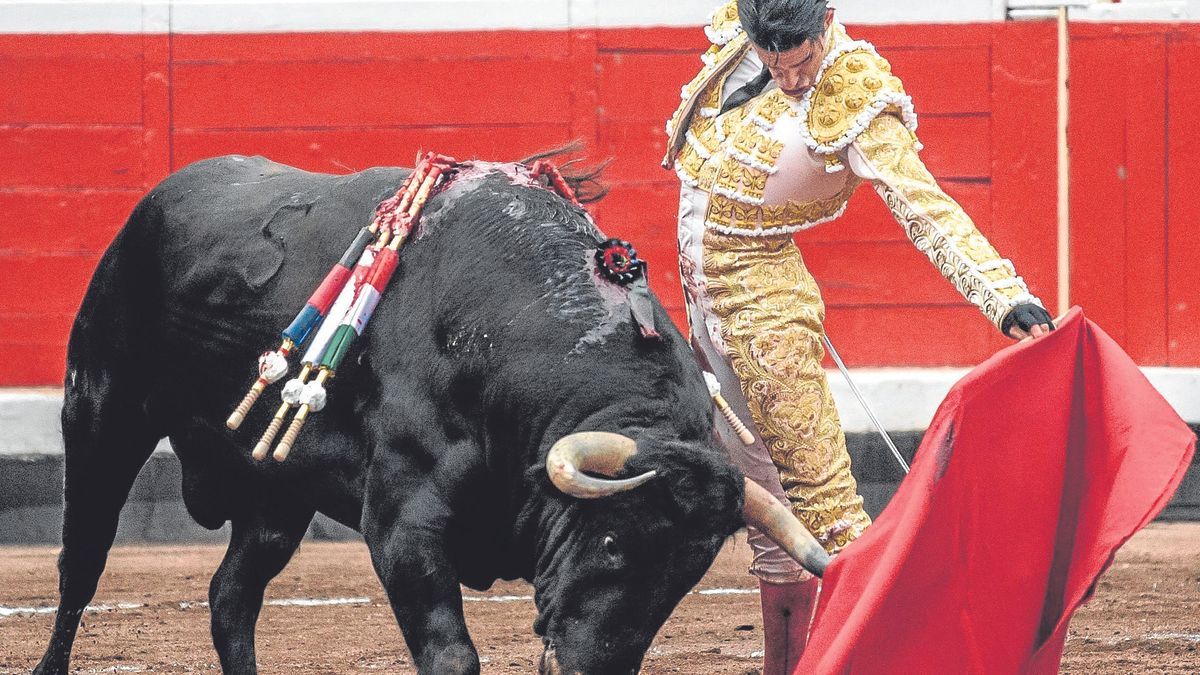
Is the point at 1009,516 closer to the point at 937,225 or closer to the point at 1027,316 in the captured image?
the point at 1027,316

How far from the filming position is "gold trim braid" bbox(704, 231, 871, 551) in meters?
3.48

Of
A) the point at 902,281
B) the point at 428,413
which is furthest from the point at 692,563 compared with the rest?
the point at 902,281

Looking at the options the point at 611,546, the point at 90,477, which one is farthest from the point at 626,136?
the point at 611,546

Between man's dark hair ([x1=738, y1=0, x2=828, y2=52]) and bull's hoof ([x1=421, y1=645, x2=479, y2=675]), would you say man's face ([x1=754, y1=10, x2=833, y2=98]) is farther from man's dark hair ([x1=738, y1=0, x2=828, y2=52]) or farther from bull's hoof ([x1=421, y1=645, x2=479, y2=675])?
bull's hoof ([x1=421, y1=645, x2=479, y2=675])

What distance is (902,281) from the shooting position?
22.6 ft

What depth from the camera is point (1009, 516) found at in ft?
9.95

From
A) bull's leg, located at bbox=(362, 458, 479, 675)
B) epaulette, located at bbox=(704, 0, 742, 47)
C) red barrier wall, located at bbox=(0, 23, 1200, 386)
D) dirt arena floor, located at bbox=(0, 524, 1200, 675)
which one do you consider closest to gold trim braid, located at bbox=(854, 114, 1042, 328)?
epaulette, located at bbox=(704, 0, 742, 47)

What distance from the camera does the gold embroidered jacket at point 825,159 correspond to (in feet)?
10.5

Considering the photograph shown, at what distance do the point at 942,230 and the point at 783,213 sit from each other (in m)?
0.35

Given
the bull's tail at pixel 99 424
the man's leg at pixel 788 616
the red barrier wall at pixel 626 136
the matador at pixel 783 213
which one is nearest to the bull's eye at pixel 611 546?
the matador at pixel 783 213

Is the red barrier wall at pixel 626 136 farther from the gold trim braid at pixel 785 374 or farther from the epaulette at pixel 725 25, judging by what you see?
the gold trim braid at pixel 785 374

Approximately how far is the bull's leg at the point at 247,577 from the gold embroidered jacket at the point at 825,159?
3.48ft

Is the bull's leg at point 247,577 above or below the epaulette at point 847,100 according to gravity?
below

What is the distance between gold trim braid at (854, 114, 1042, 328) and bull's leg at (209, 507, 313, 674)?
4.36 ft
